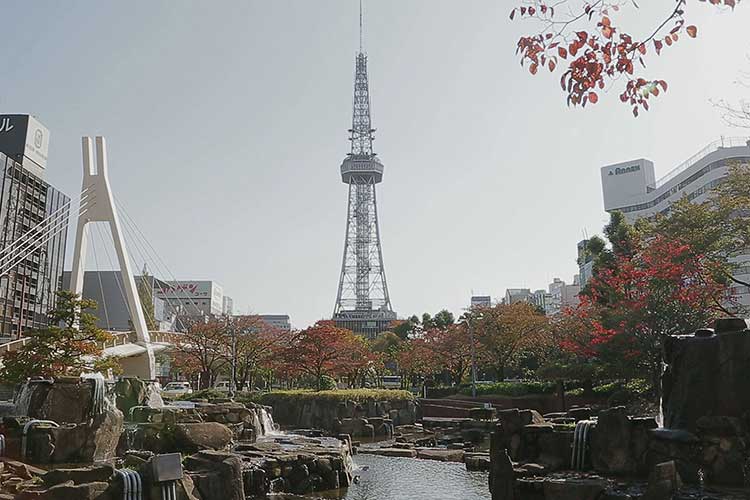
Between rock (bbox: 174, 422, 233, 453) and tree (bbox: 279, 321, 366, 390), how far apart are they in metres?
23.2

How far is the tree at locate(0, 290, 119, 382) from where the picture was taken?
20.5m

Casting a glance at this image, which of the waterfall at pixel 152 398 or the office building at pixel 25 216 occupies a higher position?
the office building at pixel 25 216

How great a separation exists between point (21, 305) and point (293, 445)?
47.8 meters

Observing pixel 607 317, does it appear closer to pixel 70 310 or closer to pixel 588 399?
pixel 588 399

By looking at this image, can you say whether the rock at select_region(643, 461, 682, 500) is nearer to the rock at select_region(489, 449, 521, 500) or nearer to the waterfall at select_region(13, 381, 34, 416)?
the rock at select_region(489, 449, 521, 500)

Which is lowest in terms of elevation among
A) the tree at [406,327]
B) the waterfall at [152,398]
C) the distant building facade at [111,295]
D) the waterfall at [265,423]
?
the waterfall at [265,423]

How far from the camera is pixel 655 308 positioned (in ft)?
74.4

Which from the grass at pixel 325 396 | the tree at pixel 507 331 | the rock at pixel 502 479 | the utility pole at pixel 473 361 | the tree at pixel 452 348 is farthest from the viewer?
the tree at pixel 452 348

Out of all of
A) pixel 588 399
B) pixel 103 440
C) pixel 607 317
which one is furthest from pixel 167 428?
pixel 588 399

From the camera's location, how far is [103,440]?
14617mm

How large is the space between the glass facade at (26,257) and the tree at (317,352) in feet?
80.8

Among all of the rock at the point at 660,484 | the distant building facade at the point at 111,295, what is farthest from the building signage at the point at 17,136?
the rock at the point at 660,484

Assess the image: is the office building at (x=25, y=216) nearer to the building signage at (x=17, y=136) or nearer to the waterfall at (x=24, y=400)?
the building signage at (x=17, y=136)

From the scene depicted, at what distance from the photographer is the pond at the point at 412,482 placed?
13.6 metres
